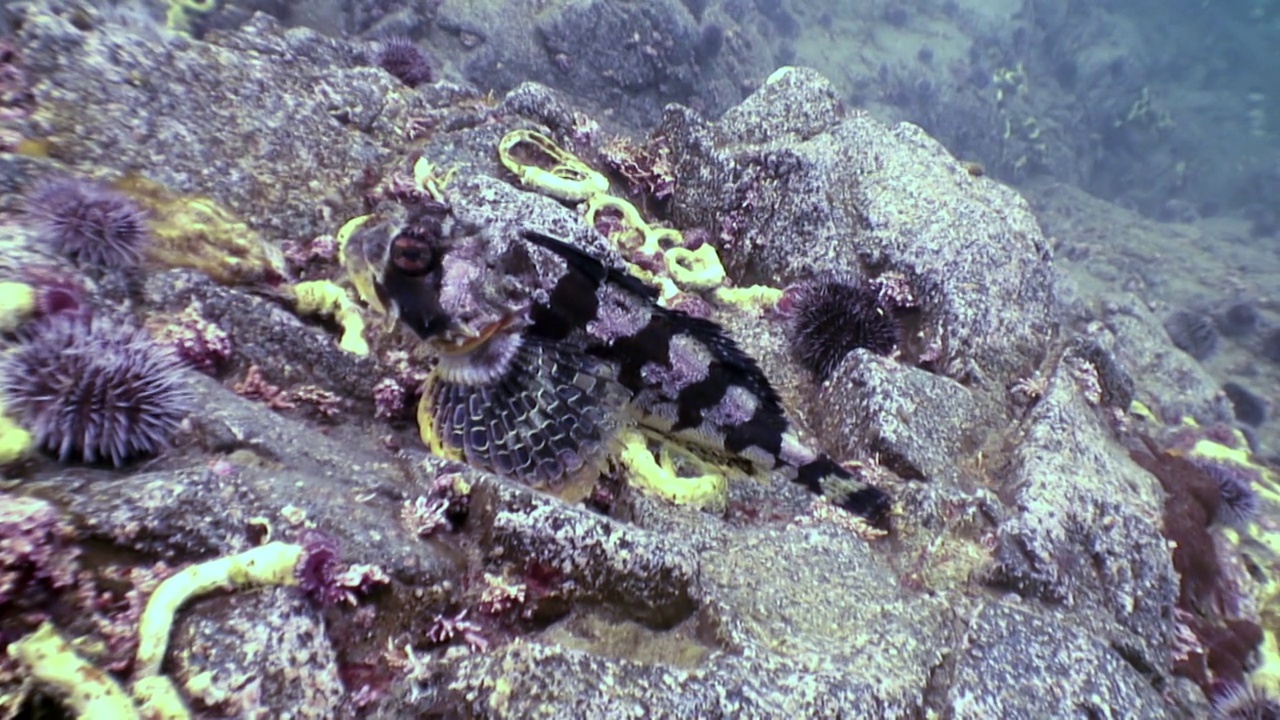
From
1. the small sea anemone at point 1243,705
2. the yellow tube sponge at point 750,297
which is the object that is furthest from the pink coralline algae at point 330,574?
the small sea anemone at point 1243,705

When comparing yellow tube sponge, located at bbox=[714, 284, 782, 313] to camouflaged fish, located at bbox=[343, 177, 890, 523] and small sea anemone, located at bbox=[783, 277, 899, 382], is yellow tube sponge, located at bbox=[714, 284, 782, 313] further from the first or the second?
camouflaged fish, located at bbox=[343, 177, 890, 523]

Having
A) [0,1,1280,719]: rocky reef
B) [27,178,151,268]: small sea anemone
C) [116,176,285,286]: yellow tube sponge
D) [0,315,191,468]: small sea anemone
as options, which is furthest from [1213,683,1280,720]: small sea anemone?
[27,178,151,268]: small sea anemone

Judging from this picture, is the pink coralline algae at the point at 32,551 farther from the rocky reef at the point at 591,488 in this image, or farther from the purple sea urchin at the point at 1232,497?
the purple sea urchin at the point at 1232,497

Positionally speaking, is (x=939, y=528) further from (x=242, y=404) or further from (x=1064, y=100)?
(x=1064, y=100)

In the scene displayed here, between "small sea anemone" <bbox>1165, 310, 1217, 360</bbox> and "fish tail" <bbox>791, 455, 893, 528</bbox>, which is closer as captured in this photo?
"fish tail" <bbox>791, 455, 893, 528</bbox>

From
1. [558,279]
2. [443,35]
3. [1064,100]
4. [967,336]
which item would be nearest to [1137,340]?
[967,336]

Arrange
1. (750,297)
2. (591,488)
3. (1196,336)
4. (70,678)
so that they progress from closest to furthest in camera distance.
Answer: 1. (70,678)
2. (591,488)
3. (750,297)
4. (1196,336)

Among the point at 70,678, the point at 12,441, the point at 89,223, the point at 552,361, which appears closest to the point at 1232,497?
the point at 552,361

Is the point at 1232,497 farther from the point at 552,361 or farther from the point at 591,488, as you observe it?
the point at 552,361
